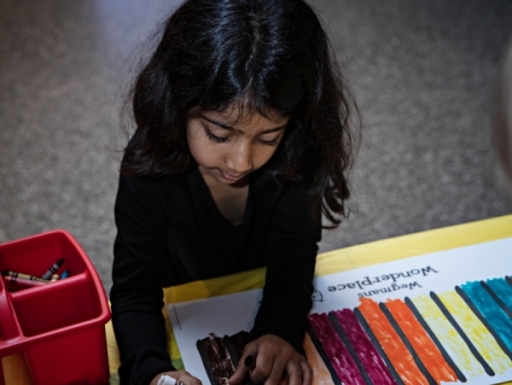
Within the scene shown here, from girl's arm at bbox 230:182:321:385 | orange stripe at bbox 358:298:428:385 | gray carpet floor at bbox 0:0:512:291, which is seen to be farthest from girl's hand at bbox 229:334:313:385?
gray carpet floor at bbox 0:0:512:291

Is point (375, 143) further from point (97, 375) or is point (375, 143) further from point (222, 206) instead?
point (97, 375)

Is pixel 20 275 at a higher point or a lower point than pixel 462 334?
higher

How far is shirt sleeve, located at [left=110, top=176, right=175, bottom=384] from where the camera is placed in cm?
80

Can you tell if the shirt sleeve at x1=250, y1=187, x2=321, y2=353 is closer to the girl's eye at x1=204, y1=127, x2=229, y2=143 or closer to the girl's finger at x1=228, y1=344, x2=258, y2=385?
the girl's finger at x1=228, y1=344, x2=258, y2=385

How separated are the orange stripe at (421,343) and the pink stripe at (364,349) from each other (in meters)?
0.05

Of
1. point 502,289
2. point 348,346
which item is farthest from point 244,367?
point 502,289

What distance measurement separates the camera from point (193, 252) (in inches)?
38.4

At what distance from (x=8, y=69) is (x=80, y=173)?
54 centimetres

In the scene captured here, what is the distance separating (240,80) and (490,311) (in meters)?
0.43

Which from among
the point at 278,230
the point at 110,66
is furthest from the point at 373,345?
the point at 110,66

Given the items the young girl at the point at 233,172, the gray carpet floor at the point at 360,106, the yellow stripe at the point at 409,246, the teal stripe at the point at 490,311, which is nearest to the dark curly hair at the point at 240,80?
the young girl at the point at 233,172

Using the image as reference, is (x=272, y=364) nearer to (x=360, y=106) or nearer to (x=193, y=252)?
(x=193, y=252)

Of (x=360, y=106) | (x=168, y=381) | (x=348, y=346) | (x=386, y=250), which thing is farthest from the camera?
(x=360, y=106)

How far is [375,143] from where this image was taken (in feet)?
6.09
